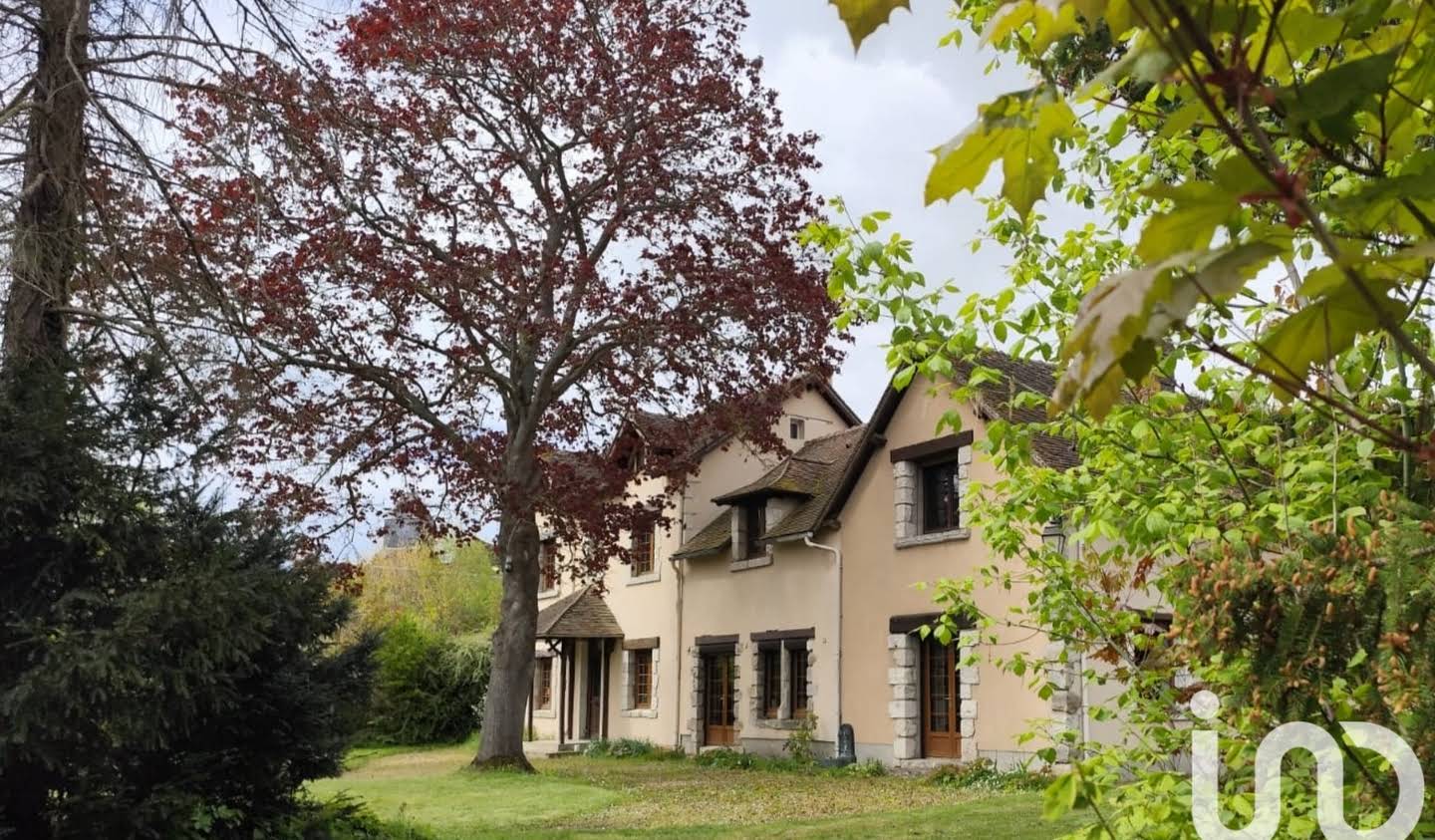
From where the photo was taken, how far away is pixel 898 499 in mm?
19438

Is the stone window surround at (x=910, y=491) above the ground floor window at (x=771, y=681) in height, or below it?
above

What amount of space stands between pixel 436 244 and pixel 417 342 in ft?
5.13

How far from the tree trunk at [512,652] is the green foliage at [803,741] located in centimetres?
459

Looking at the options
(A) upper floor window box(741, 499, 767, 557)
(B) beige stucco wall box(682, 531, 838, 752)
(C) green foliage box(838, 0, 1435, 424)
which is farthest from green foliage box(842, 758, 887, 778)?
(C) green foliage box(838, 0, 1435, 424)

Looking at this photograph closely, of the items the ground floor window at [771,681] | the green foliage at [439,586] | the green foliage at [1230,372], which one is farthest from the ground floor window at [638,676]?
the green foliage at [439,586]

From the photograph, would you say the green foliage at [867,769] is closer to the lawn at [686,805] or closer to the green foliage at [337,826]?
the lawn at [686,805]

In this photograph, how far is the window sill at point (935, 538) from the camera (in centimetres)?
1809

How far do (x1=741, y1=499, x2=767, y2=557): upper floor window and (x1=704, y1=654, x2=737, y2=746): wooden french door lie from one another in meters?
2.20

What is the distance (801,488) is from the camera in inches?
910

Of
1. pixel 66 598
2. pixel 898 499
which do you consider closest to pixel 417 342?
pixel 898 499

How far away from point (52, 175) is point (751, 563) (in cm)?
1704

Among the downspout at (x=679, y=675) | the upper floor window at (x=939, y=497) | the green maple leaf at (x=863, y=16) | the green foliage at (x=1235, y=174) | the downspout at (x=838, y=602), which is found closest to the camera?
the green foliage at (x=1235, y=174)

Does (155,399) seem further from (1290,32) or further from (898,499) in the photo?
(898,499)

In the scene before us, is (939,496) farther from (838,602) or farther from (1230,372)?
(1230,372)
